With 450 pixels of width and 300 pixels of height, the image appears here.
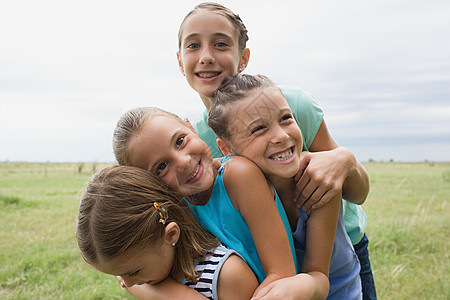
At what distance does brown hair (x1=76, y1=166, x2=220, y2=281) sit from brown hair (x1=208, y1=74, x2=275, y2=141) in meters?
0.41

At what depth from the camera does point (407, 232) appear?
6074mm

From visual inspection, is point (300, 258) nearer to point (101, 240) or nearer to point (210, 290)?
point (210, 290)

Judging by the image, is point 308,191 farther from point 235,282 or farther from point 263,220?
point 235,282

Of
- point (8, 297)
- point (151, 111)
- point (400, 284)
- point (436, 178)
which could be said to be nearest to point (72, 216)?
point (8, 297)

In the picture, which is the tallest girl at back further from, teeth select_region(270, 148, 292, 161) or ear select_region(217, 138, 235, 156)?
ear select_region(217, 138, 235, 156)

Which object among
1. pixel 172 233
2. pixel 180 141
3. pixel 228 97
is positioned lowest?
pixel 172 233

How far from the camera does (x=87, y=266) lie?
12.0ft

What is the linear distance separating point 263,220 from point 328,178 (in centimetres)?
44

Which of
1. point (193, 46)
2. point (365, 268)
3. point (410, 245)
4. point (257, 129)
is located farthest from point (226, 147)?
point (410, 245)

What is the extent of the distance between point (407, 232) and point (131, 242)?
554 centimetres

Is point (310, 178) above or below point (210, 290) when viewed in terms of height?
above

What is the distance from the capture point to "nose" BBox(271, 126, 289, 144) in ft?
6.11

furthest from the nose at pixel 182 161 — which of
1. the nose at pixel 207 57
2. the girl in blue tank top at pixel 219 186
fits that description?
the nose at pixel 207 57

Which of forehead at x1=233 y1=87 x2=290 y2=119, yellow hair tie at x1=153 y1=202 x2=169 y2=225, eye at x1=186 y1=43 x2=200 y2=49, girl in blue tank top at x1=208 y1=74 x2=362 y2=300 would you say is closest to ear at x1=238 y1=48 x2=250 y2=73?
eye at x1=186 y1=43 x2=200 y2=49
